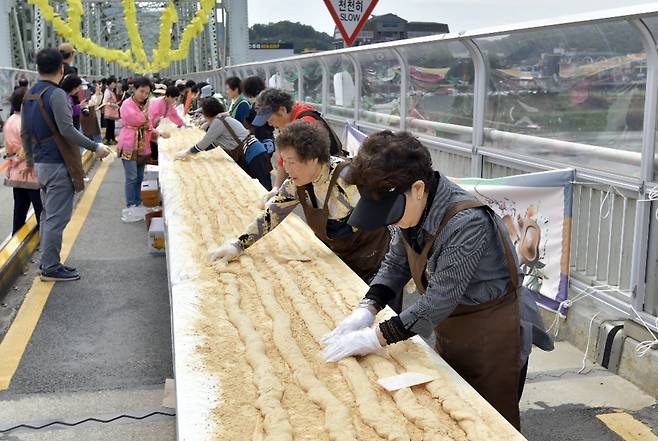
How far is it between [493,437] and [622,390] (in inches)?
99.9

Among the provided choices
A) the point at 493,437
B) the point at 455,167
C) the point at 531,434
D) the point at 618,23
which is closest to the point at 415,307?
the point at 493,437

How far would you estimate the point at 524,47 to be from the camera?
595cm

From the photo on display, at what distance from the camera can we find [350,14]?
7.79 meters

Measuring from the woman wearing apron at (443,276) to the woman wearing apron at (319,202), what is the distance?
40.0 inches

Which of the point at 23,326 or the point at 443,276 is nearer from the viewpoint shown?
the point at 443,276

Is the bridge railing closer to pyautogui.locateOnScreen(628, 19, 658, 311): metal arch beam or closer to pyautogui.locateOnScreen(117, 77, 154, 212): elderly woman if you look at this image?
pyautogui.locateOnScreen(628, 19, 658, 311): metal arch beam

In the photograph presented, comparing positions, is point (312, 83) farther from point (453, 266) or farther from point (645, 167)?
point (453, 266)

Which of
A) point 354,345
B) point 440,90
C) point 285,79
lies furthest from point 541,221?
point 285,79

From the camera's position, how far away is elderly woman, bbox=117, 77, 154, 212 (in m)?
9.71

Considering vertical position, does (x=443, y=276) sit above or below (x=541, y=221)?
above

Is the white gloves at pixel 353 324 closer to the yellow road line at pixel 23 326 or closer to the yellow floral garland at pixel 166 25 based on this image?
the yellow road line at pixel 23 326

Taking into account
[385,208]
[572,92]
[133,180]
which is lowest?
[133,180]

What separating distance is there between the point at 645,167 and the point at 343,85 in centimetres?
700

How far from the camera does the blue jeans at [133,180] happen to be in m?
9.90
